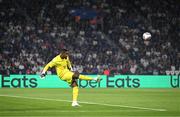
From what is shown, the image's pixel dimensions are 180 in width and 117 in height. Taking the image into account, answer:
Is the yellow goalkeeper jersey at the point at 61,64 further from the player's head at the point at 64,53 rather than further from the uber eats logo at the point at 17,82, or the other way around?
the uber eats logo at the point at 17,82

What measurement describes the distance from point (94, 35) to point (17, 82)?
346 inches

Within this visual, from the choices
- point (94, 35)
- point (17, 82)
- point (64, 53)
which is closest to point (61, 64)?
point (64, 53)

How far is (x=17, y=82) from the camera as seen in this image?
135 feet

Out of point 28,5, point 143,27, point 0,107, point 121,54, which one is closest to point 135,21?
point 143,27

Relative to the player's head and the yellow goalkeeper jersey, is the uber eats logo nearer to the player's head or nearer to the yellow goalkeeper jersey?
the yellow goalkeeper jersey

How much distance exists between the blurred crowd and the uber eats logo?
0.55 meters

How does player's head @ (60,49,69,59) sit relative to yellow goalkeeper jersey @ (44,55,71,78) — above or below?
above

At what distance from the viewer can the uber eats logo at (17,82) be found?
4081 centimetres

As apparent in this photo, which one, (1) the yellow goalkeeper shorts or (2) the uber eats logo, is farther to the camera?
(2) the uber eats logo

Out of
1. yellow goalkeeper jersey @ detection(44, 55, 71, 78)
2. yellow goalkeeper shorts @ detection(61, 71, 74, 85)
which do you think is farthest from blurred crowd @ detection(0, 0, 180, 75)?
yellow goalkeeper shorts @ detection(61, 71, 74, 85)

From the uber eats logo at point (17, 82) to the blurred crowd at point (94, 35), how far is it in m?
0.55

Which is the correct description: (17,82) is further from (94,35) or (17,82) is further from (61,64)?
(61,64)

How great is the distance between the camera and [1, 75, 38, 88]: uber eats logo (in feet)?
134

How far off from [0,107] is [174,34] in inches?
1160
